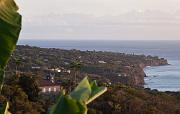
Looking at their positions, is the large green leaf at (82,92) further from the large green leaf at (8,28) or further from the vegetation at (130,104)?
the vegetation at (130,104)

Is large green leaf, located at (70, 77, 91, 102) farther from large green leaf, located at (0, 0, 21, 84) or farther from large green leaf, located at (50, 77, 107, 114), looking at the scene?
large green leaf, located at (0, 0, 21, 84)

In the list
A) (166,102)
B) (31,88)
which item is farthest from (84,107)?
(166,102)

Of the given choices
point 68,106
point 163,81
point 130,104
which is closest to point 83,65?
point 163,81

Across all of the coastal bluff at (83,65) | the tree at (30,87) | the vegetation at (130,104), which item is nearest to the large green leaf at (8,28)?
the vegetation at (130,104)

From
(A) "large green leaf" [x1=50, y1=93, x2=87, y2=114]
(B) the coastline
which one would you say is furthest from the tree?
(B) the coastline

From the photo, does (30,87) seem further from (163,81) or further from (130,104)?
(163,81)

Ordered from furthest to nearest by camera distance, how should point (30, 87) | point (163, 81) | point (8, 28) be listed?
point (163, 81) < point (30, 87) < point (8, 28)
